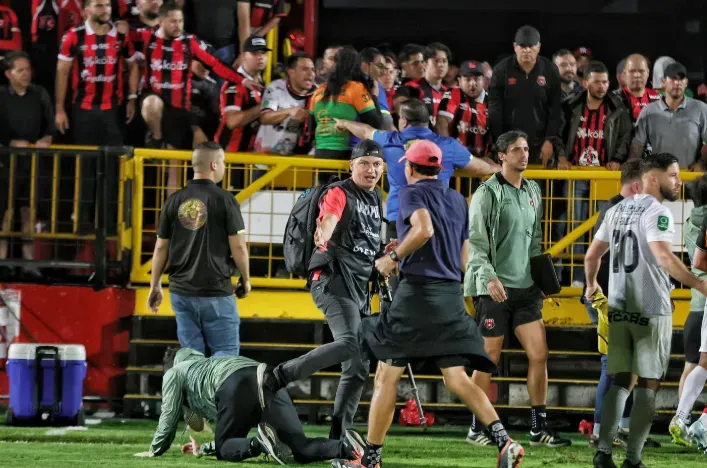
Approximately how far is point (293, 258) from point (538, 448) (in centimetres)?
238

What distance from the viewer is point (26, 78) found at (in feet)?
40.6

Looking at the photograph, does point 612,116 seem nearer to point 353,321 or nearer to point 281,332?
point 281,332

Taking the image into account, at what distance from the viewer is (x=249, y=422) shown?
324 inches

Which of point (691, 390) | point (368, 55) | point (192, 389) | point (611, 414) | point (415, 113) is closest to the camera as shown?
point (611, 414)

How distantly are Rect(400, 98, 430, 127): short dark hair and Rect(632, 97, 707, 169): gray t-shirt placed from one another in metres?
2.52

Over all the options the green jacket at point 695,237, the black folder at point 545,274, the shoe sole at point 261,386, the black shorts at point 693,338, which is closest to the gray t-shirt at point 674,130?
the green jacket at point 695,237

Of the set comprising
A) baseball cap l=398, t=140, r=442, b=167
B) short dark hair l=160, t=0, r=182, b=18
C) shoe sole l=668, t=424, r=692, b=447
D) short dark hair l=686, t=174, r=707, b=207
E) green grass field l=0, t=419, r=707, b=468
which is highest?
short dark hair l=160, t=0, r=182, b=18

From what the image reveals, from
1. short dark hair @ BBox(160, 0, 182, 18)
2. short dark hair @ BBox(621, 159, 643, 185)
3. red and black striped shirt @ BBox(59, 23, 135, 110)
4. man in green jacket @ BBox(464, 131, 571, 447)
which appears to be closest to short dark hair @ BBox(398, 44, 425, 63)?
short dark hair @ BBox(160, 0, 182, 18)

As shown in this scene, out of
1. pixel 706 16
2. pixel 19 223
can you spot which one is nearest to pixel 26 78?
pixel 19 223

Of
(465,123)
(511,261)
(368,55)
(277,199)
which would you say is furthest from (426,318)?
(465,123)

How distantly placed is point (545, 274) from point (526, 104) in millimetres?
2574

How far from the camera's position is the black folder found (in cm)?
967

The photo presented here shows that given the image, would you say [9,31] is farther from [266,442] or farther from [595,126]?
[266,442]

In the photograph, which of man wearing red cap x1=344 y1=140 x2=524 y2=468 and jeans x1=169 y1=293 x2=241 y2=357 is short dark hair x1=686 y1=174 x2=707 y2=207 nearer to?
man wearing red cap x1=344 y1=140 x2=524 y2=468
